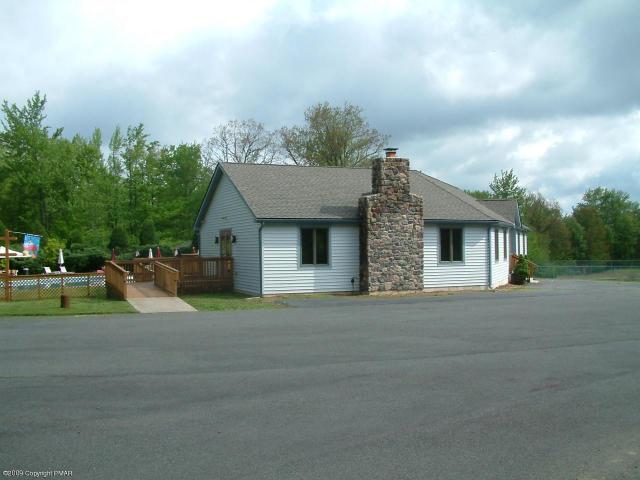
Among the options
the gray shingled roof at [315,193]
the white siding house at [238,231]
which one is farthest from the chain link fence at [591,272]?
the white siding house at [238,231]

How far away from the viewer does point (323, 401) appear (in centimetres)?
836

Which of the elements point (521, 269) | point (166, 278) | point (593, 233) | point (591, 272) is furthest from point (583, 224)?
point (166, 278)

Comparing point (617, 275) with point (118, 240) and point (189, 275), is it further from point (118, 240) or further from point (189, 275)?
point (118, 240)

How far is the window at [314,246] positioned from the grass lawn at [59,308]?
718cm

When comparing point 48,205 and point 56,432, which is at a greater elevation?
point 48,205

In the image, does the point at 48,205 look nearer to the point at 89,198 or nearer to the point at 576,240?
the point at 89,198

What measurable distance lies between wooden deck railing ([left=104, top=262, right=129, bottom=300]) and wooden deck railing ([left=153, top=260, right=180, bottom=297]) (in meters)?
1.65

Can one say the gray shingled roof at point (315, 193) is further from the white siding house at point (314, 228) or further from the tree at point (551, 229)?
the tree at point (551, 229)

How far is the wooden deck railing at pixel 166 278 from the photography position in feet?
80.5

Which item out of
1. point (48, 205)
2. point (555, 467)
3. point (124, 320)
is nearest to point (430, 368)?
point (555, 467)

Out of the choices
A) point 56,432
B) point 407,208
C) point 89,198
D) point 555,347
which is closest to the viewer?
point 56,432

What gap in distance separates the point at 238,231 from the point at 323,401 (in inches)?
766

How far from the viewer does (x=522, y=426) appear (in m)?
7.32

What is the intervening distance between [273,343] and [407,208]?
1448 cm
